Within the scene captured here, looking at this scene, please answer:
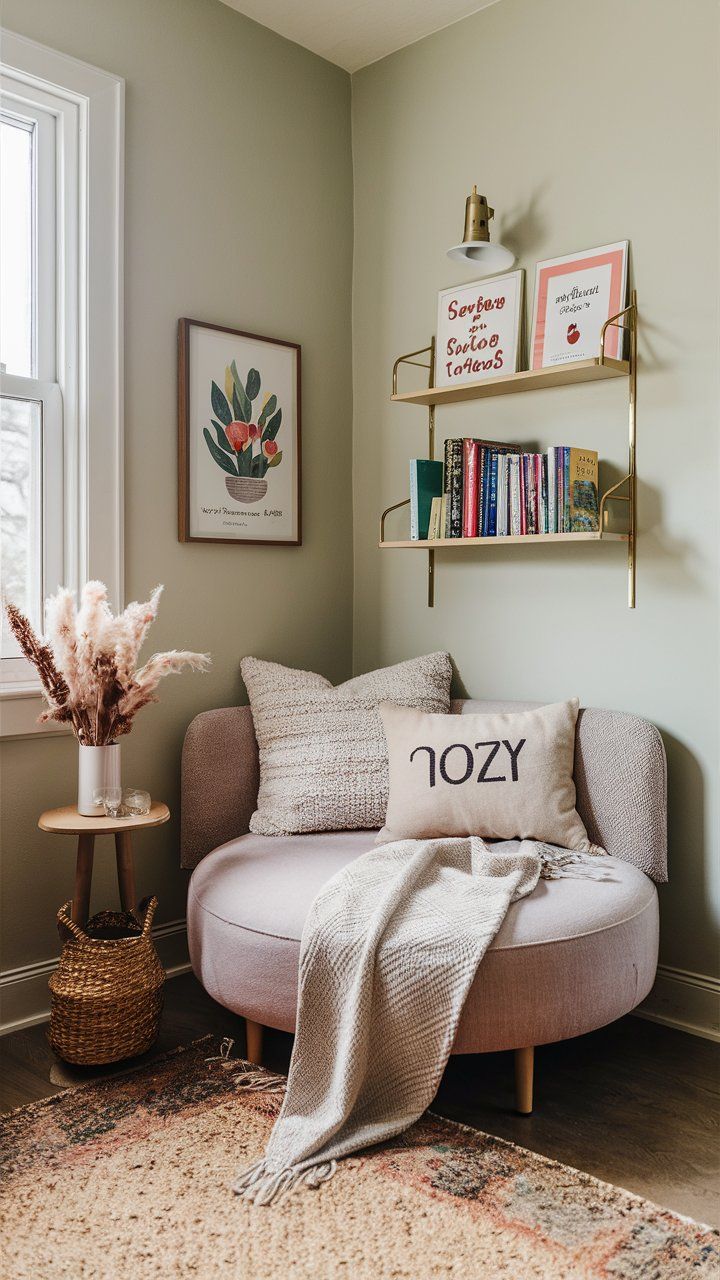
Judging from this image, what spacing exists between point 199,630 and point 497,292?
48.7 inches

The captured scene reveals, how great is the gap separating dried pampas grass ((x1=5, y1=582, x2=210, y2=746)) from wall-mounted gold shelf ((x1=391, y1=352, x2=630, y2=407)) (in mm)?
1050

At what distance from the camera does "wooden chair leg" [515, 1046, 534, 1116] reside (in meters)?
1.95

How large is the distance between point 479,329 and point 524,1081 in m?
1.91

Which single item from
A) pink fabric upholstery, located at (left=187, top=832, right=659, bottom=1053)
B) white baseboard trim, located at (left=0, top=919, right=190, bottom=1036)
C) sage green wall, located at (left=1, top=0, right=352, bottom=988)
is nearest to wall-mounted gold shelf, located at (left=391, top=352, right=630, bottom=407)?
sage green wall, located at (left=1, top=0, right=352, bottom=988)

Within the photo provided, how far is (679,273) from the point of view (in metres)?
2.38

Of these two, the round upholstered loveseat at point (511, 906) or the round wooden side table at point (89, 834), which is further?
the round wooden side table at point (89, 834)

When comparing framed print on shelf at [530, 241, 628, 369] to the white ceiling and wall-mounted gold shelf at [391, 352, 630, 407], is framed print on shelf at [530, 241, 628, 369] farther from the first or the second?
the white ceiling

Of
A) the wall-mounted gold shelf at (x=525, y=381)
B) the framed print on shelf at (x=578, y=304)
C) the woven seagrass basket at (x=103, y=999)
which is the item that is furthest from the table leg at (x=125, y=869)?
the framed print on shelf at (x=578, y=304)

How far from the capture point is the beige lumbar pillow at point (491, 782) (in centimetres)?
231

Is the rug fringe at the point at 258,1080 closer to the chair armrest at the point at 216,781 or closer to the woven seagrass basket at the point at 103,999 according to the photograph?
the woven seagrass basket at the point at 103,999

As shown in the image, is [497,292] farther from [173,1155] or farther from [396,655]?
[173,1155]

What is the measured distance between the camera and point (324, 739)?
101 inches

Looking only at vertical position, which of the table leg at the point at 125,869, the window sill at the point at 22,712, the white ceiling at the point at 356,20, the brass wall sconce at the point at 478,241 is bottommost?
the table leg at the point at 125,869

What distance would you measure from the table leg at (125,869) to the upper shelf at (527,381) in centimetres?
142
